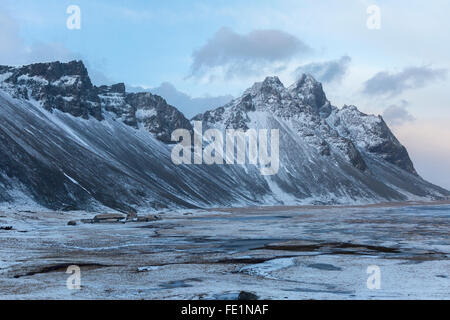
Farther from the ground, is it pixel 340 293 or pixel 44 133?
pixel 44 133

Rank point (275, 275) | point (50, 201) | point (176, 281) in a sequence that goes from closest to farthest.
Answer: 1. point (176, 281)
2. point (275, 275)
3. point (50, 201)

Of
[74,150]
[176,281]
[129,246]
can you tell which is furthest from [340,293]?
[74,150]

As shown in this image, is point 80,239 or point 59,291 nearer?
point 59,291

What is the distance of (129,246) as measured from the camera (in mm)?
54000

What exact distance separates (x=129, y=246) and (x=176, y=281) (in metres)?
25.1

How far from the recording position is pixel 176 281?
3008 centimetres

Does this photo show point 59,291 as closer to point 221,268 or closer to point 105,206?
point 221,268

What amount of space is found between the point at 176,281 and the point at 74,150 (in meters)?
154

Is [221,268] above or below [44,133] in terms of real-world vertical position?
below
